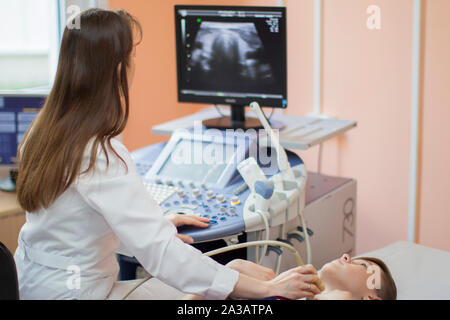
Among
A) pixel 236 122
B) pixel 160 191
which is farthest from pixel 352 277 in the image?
pixel 236 122

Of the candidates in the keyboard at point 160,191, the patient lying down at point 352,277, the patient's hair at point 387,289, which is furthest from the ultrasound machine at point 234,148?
the patient's hair at point 387,289

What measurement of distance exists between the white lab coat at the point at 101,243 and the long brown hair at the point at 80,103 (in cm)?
3

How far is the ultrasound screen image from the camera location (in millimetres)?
2057

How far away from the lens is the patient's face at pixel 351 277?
147 centimetres

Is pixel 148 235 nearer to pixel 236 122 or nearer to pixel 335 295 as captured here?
pixel 335 295

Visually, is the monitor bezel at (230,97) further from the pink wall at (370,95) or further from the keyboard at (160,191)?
the pink wall at (370,95)

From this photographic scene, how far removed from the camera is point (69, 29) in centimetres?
126

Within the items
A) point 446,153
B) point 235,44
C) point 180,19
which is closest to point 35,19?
point 180,19

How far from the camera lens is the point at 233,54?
2.10 metres

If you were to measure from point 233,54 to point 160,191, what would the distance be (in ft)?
1.90

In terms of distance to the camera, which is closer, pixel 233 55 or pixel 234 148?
pixel 234 148

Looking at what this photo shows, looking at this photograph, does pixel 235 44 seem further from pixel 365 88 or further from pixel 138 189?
pixel 138 189
